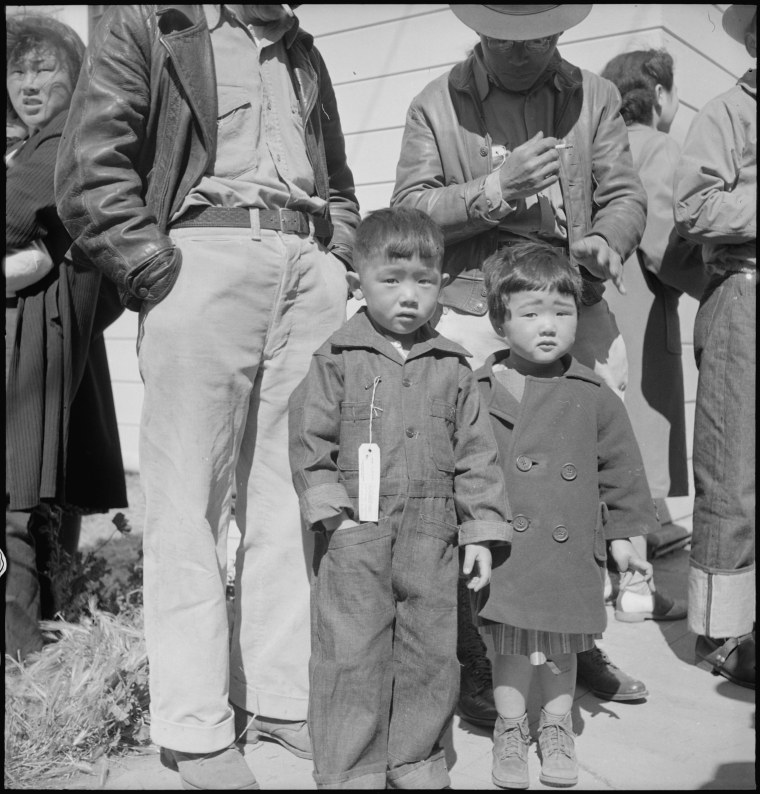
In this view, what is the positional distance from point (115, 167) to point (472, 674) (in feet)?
6.62

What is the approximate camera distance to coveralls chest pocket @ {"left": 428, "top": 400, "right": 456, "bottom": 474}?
8.47 feet

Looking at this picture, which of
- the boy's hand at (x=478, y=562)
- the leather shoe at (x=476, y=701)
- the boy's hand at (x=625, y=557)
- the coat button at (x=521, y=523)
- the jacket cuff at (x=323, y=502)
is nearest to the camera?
the jacket cuff at (x=323, y=502)

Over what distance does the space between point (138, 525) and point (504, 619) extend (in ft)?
12.3

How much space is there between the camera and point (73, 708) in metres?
2.85

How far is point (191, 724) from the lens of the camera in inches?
103

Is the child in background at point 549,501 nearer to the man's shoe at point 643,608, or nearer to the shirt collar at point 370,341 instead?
the shirt collar at point 370,341

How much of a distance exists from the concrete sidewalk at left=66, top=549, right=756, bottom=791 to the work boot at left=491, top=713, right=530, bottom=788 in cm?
5

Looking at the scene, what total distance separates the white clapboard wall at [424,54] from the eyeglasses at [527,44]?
1775mm

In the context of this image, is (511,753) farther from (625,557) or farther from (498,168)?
(498,168)

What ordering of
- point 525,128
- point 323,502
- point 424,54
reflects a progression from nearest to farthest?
point 323,502
point 525,128
point 424,54

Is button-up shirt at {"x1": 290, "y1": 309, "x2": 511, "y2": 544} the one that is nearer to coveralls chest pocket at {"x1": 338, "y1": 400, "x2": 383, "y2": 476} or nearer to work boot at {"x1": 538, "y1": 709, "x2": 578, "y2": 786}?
coveralls chest pocket at {"x1": 338, "y1": 400, "x2": 383, "y2": 476}

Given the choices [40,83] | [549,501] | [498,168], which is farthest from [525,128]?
[40,83]

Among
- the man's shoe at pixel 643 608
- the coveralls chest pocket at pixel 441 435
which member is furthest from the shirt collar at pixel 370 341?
the man's shoe at pixel 643 608

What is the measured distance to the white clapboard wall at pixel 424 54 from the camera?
4.64 meters
